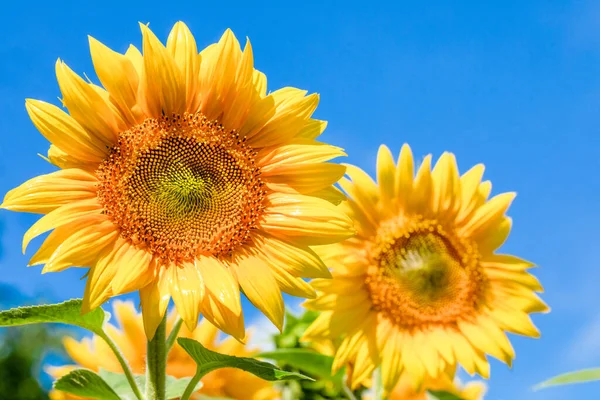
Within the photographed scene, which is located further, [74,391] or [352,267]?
[352,267]

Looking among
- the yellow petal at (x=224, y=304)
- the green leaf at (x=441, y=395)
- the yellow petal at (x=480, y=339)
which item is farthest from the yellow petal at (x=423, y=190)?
the yellow petal at (x=224, y=304)

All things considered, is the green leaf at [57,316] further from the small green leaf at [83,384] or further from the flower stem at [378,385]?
the flower stem at [378,385]

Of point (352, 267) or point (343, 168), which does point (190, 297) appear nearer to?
point (343, 168)

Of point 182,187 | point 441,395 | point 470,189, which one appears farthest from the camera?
point 470,189

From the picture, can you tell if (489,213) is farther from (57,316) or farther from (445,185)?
(57,316)

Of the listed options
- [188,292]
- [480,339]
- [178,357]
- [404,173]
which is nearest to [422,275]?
[480,339]

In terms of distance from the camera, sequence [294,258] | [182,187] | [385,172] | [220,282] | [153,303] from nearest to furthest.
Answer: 1. [153,303]
2. [220,282]
3. [294,258]
4. [182,187]
5. [385,172]

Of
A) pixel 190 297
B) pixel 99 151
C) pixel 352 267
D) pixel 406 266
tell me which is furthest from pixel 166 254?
pixel 406 266
